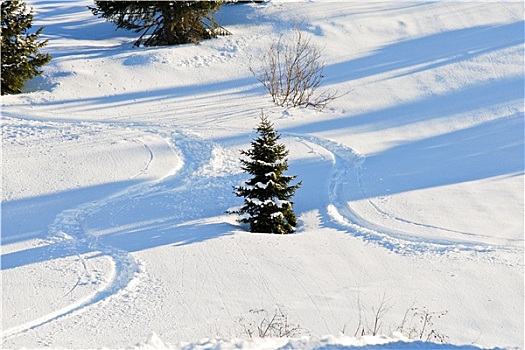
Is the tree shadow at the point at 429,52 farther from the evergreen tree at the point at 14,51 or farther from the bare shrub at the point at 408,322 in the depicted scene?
the bare shrub at the point at 408,322

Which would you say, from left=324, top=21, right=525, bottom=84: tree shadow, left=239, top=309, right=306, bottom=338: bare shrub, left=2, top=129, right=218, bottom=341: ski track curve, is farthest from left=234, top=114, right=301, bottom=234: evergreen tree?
left=324, top=21, right=525, bottom=84: tree shadow

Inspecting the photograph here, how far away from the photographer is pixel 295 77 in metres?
14.8

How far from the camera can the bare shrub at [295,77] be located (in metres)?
14.6

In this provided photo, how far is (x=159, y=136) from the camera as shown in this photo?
12.4m

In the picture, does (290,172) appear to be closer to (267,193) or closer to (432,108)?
(267,193)

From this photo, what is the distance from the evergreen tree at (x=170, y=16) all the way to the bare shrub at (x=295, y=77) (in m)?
2.02

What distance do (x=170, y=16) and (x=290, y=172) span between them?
805 cm

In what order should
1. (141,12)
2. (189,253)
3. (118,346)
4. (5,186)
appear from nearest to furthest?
(118,346)
(189,253)
(5,186)
(141,12)

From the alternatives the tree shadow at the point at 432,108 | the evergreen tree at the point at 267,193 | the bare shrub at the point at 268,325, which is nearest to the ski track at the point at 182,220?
the bare shrub at the point at 268,325

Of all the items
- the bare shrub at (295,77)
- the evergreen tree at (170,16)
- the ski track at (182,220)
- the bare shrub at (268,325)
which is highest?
the evergreen tree at (170,16)

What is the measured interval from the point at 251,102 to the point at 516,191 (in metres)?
6.41

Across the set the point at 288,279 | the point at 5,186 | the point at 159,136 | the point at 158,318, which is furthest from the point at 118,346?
the point at 159,136

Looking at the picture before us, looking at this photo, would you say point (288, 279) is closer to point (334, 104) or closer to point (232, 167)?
point (232, 167)

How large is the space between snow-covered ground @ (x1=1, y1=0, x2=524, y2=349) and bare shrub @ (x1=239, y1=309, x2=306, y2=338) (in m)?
0.05
